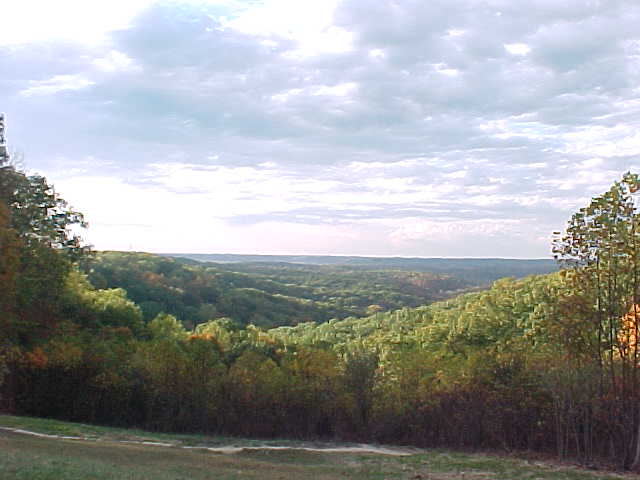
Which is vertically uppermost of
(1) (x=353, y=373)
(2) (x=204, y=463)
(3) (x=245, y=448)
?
(1) (x=353, y=373)

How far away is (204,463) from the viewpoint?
42.4 feet

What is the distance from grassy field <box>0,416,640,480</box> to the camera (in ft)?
33.8

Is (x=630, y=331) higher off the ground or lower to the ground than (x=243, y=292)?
higher

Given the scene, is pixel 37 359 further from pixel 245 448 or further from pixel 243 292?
pixel 243 292

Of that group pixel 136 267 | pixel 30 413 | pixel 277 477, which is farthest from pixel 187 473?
pixel 136 267

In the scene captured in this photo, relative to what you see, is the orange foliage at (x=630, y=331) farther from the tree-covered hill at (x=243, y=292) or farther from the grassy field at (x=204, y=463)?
the tree-covered hill at (x=243, y=292)

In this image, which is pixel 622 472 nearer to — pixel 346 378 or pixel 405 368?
pixel 405 368

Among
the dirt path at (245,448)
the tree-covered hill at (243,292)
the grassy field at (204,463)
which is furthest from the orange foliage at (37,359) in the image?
the tree-covered hill at (243,292)

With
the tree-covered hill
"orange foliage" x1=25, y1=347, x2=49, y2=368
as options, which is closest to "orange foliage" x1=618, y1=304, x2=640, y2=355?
"orange foliage" x1=25, y1=347, x2=49, y2=368

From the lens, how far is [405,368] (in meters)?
19.3

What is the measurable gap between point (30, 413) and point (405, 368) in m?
12.3

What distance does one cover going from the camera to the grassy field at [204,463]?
1031 centimetres

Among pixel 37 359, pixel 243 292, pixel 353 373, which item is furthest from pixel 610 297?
pixel 243 292

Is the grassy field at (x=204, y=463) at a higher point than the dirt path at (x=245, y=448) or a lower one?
higher
